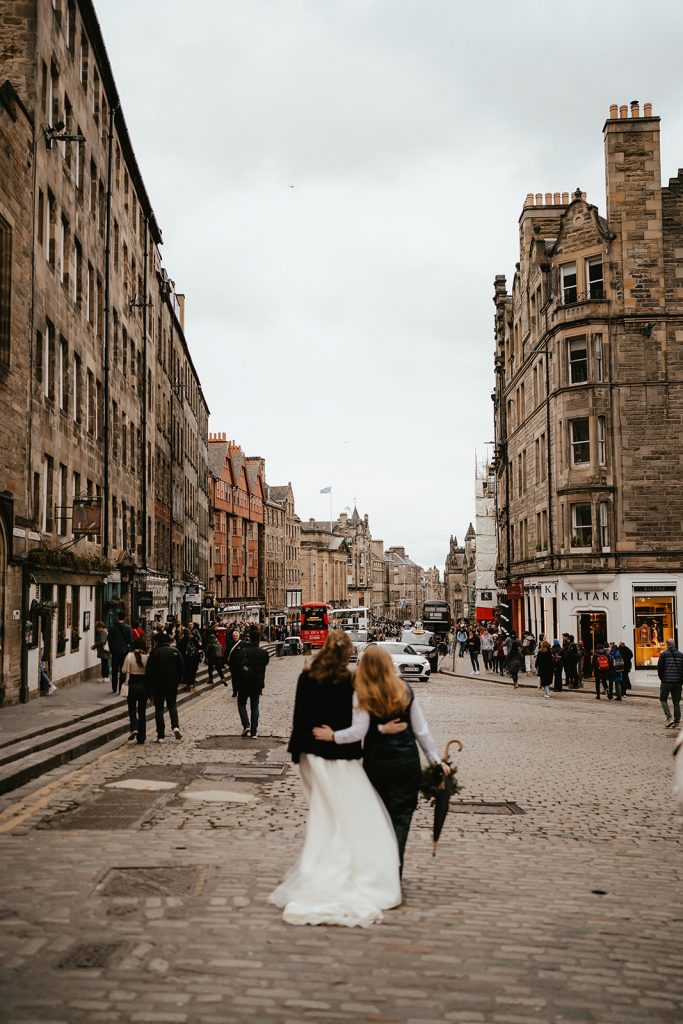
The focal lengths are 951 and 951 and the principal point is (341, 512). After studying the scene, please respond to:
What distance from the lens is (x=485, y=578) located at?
74.3 metres

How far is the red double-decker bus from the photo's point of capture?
66.4 metres

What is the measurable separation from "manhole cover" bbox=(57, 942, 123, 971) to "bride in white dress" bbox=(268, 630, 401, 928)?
3.69ft

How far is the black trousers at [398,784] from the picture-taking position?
657 cm

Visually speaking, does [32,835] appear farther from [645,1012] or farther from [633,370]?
[633,370]

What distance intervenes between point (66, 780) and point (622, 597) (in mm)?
27802

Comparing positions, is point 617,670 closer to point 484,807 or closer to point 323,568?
point 484,807

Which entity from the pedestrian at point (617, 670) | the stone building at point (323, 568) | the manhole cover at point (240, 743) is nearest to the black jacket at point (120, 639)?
the manhole cover at point (240, 743)

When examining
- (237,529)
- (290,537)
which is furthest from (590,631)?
(290,537)

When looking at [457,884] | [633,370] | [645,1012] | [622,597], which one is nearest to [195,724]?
[457,884]

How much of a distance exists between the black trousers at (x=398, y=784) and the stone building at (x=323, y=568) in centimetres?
12249

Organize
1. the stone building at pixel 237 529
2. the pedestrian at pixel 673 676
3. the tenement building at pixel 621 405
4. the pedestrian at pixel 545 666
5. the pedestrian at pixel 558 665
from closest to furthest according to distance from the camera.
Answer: the pedestrian at pixel 673 676 → the pedestrian at pixel 545 666 → the pedestrian at pixel 558 665 → the tenement building at pixel 621 405 → the stone building at pixel 237 529

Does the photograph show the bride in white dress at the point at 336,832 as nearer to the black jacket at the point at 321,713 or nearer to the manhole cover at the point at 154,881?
the black jacket at the point at 321,713

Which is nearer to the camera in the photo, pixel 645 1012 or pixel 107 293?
pixel 645 1012

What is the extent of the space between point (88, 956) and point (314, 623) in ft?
204
